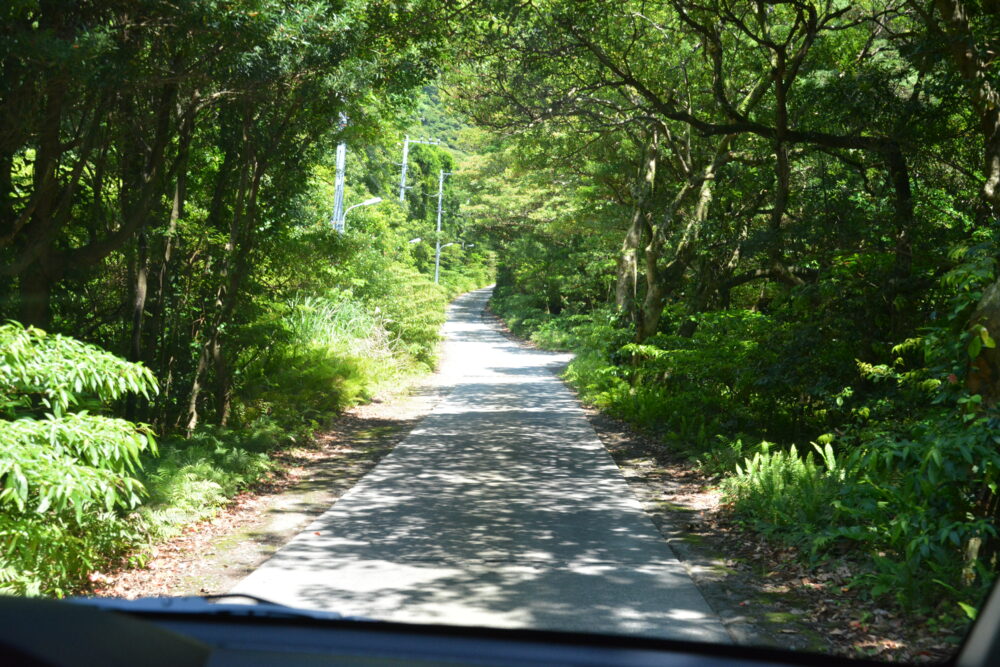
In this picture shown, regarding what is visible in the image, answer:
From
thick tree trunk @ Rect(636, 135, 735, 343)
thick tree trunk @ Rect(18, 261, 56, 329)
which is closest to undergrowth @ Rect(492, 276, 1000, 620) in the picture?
thick tree trunk @ Rect(636, 135, 735, 343)

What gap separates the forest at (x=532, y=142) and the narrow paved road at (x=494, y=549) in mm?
1244

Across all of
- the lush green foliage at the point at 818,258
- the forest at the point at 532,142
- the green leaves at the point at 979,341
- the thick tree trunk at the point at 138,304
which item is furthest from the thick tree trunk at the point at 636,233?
the green leaves at the point at 979,341

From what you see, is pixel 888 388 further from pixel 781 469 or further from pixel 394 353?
pixel 394 353

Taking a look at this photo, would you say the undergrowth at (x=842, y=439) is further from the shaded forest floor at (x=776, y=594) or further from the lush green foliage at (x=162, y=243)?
the lush green foliage at (x=162, y=243)

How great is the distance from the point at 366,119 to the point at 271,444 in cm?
501

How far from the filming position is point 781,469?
26.9ft

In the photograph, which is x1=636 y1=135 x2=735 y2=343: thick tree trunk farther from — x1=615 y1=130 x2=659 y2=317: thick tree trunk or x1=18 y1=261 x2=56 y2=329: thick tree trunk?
x1=18 y1=261 x2=56 y2=329: thick tree trunk

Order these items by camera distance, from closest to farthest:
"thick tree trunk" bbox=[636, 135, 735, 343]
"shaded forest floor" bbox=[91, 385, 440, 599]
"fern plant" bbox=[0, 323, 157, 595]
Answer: "fern plant" bbox=[0, 323, 157, 595] → "shaded forest floor" bbox=[91, 385, 440, 599] → "thick tree trunk" bbox=[636, 135, 735, 343]

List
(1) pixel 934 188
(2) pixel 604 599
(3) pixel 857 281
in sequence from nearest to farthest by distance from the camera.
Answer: (2) pixel 604 599 < (3) pixel 857 281 < (1) pixel 934 188

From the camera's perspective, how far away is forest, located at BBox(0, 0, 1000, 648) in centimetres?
514

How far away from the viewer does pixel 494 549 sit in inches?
265

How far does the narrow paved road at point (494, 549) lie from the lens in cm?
517

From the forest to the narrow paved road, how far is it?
1.24m

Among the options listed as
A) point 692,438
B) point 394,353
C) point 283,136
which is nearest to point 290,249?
point 283,136
